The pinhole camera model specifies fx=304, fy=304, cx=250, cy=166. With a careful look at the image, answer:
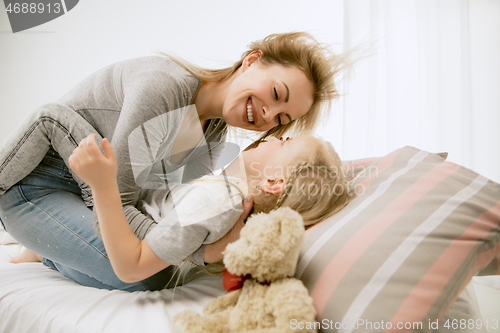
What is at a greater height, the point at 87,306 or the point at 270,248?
the point at 270,248

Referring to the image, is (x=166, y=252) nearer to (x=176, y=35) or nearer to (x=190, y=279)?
(x=190, y=279)

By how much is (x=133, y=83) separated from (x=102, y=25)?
111cm

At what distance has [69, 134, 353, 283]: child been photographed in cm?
64

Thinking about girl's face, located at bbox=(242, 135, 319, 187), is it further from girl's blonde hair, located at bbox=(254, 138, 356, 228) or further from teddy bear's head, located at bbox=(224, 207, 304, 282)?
teddy bear's head, located at bbox=(224, 207, 304, 282)

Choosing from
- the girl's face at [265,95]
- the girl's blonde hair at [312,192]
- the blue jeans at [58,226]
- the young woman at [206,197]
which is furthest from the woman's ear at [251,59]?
the blue jeans at [58,226]

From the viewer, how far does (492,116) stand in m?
1.08

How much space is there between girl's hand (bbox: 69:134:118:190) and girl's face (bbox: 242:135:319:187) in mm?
366

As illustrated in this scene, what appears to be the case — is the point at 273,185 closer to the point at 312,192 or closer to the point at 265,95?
the point at 312,192

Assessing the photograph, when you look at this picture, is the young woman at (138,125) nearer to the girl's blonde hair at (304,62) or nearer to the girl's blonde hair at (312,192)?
the girl's blonde hair at (304,62)

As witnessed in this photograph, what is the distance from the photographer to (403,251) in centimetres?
54

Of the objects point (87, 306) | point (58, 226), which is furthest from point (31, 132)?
point (87, 306)

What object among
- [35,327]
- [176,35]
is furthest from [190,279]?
[176,35]

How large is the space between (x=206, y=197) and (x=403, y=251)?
421mm

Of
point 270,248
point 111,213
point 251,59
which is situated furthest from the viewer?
point 251,59
